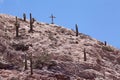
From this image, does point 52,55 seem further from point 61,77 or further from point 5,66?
point 5,66

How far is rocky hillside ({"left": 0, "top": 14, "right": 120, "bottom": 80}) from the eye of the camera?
38.3 metres

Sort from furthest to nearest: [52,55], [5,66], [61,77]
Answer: [52,55] → [5,66] → [61,77]

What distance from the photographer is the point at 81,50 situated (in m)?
44.9

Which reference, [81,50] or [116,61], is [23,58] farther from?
[116,61]

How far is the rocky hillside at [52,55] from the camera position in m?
38.3

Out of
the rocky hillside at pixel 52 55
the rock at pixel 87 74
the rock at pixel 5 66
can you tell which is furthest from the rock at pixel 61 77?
the rock at pixel 5 66

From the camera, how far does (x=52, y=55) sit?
4194 centimetres

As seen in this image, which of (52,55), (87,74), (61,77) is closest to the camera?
(61,77)

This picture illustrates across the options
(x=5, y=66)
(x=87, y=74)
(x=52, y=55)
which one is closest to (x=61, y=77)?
(x=87, y=74)

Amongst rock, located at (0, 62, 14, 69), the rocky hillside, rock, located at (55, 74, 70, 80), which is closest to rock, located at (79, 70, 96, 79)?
the rocky hillside

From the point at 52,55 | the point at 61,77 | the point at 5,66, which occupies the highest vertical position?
the point at 52,55

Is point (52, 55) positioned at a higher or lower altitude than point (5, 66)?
higher

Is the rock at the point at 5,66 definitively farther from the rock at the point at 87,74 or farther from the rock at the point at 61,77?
the rock at the point at 87,74

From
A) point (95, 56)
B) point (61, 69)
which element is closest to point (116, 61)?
point (95, 56)
